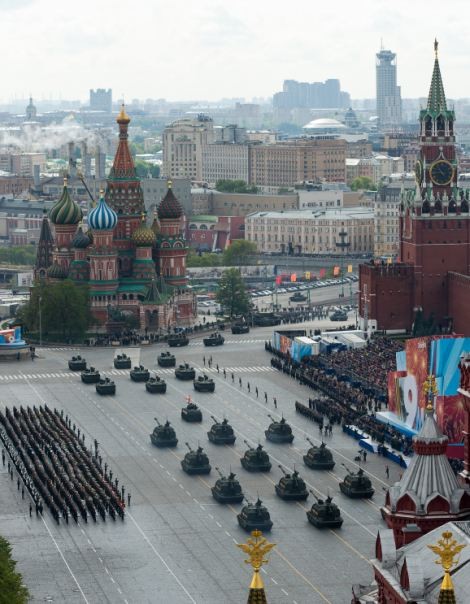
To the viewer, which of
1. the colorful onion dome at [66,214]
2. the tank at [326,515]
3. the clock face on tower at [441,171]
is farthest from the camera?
A: the colorful onion dome at [66,214]

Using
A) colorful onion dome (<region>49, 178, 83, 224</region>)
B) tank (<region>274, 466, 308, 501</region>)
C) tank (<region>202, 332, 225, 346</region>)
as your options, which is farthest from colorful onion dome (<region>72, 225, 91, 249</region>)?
tank (<region>274, 466, 308, 501</region>)

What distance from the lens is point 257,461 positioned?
9925cm

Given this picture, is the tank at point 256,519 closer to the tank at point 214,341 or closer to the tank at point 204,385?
the tank at point 204,385

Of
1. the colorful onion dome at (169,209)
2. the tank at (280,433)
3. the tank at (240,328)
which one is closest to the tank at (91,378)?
the tank at (280,433)

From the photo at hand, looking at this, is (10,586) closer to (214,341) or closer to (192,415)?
(192,415)

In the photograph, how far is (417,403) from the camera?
106312 mm

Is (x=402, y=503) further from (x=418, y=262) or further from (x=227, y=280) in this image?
(x=227, y=280)

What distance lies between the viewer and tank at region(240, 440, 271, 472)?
325 ft

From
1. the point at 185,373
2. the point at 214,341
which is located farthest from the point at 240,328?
the point at 185,373

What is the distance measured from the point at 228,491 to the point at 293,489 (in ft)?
9.26

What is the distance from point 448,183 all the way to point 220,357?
22.0 metres

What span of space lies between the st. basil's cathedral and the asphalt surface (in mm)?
32313

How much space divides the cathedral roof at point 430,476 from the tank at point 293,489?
26.2 metres

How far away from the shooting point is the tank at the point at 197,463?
324 feet
